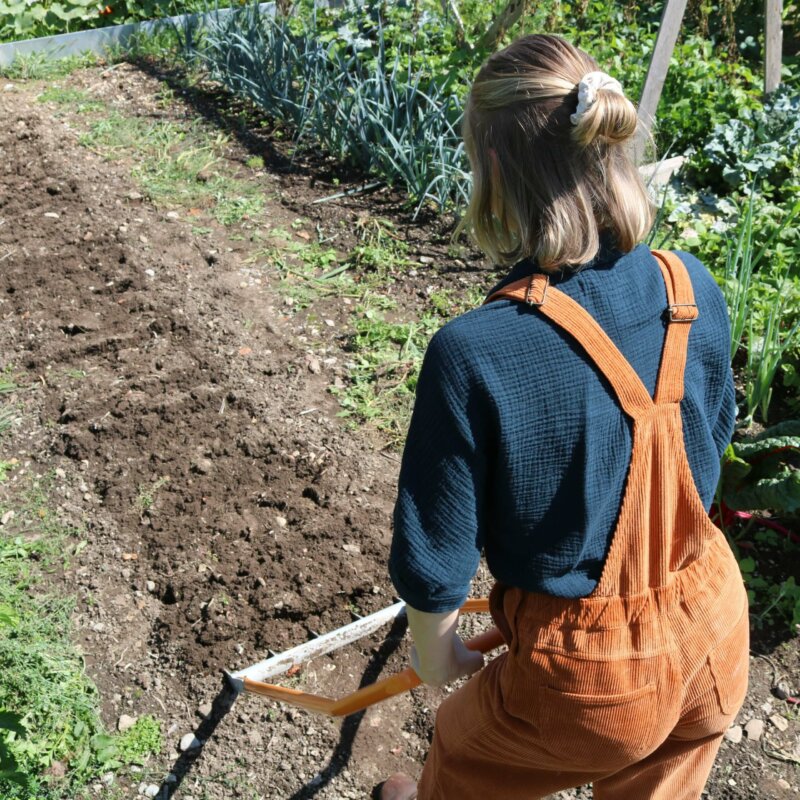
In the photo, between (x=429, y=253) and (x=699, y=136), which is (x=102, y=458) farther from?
(x=699, y=136)

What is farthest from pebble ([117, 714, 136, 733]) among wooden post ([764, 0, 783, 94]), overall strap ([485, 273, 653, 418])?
wooden post ([764, 0, 783, 94])

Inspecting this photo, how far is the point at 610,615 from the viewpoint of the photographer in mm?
1280

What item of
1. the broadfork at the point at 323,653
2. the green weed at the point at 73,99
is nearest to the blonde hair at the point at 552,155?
the broadfork at the point at 323,653

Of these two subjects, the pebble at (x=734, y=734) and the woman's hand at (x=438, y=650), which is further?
the pebble at (x=734, y=734)

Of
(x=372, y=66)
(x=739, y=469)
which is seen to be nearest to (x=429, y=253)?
(x=372, y=66)

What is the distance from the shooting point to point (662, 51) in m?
3.89

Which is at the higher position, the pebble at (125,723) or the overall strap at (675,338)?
the overall strap at (675,338)

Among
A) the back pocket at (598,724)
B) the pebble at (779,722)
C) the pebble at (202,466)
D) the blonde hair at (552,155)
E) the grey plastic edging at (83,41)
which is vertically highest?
the grey plastic edging at (83,41)

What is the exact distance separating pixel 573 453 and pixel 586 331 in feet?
0.57

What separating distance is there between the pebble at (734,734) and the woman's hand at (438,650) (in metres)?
1.21

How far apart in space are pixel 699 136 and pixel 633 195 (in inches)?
157

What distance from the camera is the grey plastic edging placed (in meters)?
5.89

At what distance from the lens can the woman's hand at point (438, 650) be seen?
138cm

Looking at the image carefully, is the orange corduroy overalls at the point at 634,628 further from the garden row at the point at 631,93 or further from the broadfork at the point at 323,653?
the garden row at the point at 631,93
